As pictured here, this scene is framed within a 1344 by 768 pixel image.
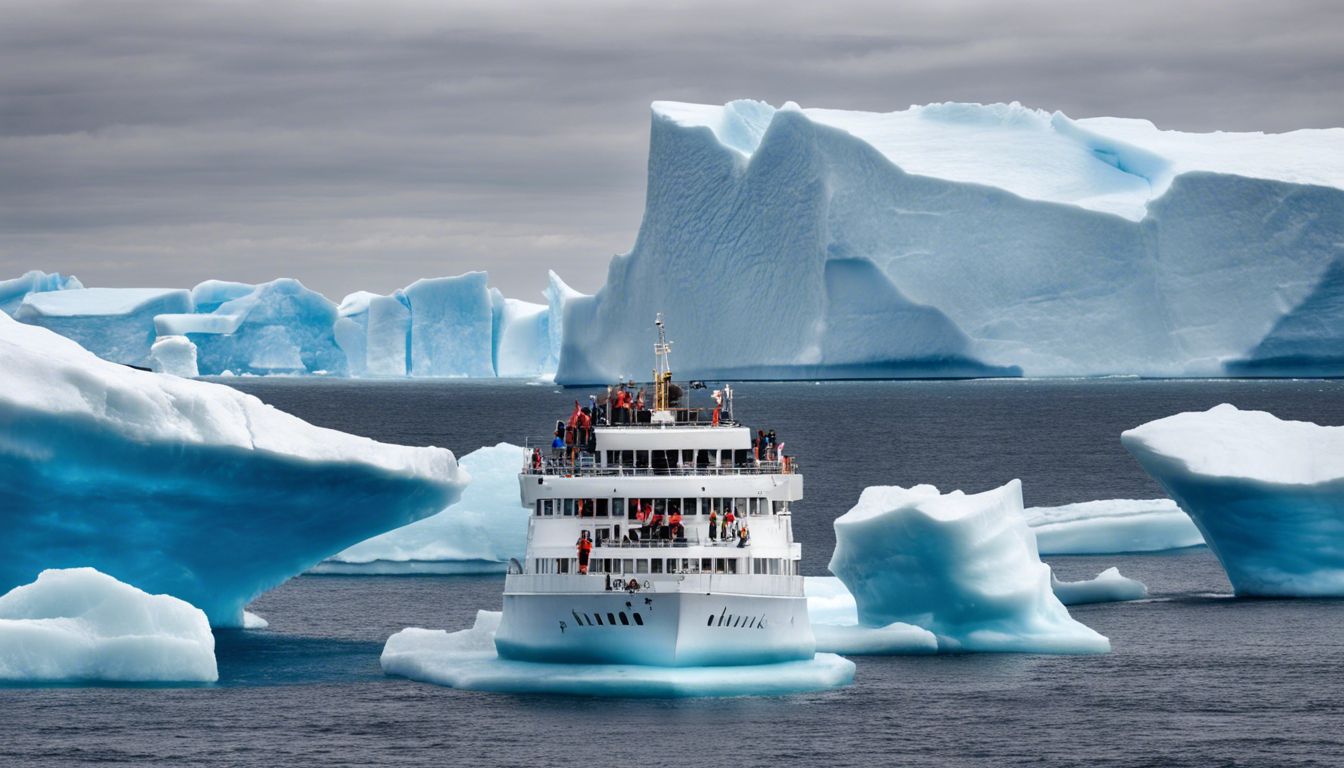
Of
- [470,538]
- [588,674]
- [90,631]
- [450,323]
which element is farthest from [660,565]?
[450,323]

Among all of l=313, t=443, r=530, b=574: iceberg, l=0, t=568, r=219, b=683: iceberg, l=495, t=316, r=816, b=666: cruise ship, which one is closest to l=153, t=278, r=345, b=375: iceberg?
l=313, t=443, r=530, b=574: iceberg

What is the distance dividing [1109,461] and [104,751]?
160ft

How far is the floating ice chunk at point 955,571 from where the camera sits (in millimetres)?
27906

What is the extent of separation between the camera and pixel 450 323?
13512cm

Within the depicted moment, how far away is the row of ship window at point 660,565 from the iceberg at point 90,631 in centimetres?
457

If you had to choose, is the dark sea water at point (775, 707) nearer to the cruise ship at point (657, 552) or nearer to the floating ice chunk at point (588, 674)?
the floating ice chunk at point (588, 674)

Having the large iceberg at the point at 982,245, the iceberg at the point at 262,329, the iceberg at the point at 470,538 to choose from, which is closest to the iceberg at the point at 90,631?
the iceberg at the point at 470,538

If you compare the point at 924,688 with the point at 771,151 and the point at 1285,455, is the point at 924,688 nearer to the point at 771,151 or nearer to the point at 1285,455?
the point at 1285,455

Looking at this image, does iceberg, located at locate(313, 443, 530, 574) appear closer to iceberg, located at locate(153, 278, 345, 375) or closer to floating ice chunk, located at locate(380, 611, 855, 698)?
floating ice chunk, located at locate(380, 611, 855, 698)

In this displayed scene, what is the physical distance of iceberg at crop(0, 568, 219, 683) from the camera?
79.2 feet

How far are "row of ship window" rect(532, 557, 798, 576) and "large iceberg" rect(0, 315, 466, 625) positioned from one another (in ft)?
18.4

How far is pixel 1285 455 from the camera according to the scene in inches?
1292

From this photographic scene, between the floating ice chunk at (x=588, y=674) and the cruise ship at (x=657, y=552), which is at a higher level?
the cruise ship at (x=657, y=552)

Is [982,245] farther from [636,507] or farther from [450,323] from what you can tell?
[636,507]
